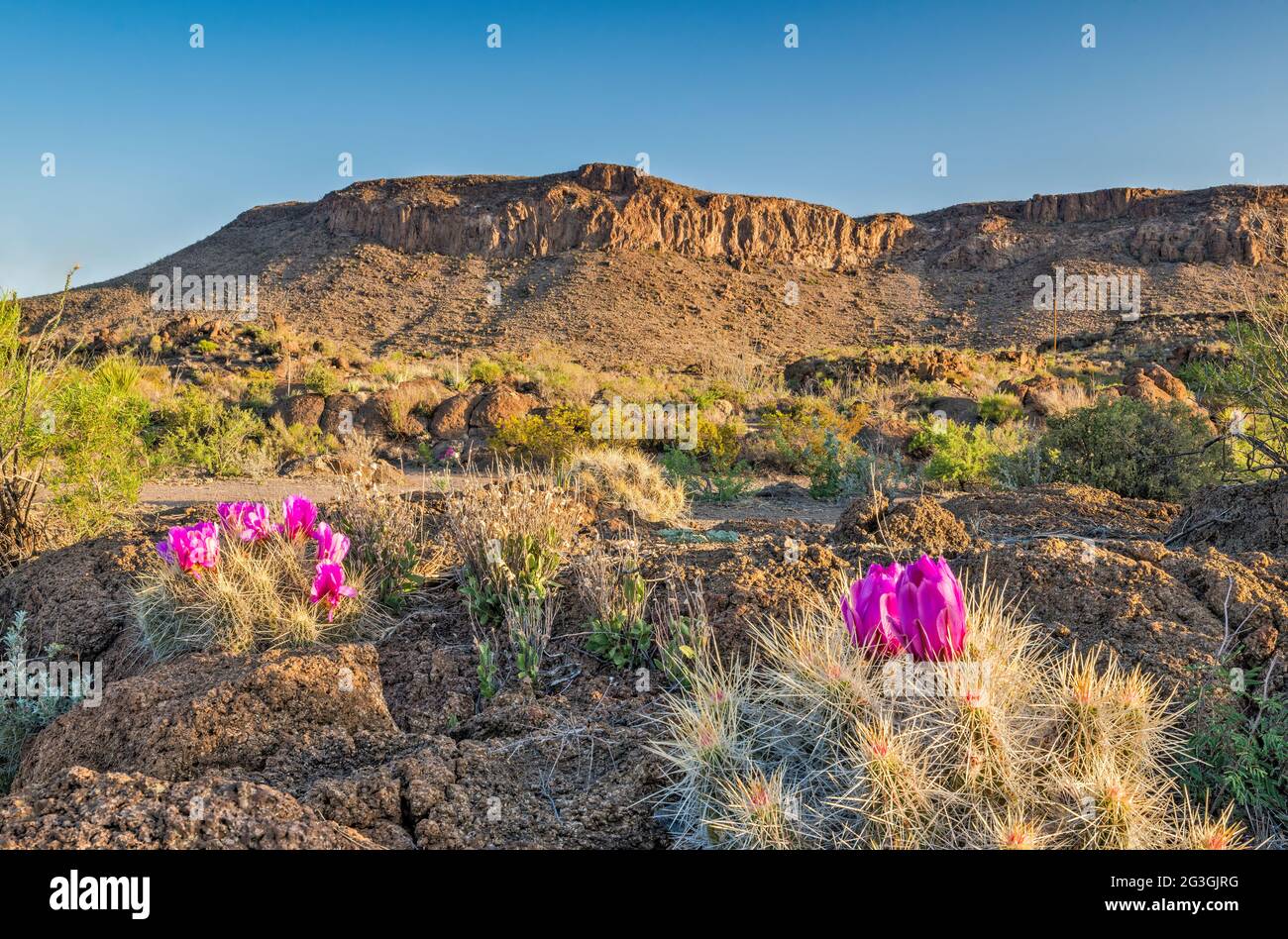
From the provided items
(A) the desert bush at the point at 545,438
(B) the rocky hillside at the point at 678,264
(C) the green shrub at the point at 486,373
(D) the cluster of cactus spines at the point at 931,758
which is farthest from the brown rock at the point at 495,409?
(B) the rocky hillside at the point at 678,264

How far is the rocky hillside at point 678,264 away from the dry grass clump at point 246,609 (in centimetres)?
3904

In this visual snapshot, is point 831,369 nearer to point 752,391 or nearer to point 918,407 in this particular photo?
point 752,391

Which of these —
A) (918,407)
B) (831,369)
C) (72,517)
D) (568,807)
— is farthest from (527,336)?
(568,807)

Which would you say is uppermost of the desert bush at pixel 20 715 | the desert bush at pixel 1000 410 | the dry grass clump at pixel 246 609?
the desert bush at pixel 1000 410

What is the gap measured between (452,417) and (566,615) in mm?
11703

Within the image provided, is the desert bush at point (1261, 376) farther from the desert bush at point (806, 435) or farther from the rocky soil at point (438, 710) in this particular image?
the desert bush at point (806, 435)

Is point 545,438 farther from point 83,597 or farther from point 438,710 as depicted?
point 438,710

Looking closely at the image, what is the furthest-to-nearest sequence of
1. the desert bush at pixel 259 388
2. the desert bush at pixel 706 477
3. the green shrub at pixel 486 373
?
the green shrub at pixel 486 373
the desert bush at pixel 259 388
the desert bush at pixel 706 477

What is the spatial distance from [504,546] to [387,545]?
2.24 ft

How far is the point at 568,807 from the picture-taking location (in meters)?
2.32

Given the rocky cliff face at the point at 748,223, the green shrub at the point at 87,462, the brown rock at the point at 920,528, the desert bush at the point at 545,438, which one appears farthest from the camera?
the rocky cliff face at the point at 748,223

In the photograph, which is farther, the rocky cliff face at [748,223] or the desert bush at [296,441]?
the rocky cliff face at [748,223]

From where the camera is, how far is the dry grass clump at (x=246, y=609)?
11.4 feet

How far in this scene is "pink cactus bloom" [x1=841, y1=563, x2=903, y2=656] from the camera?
2256 millimetres
